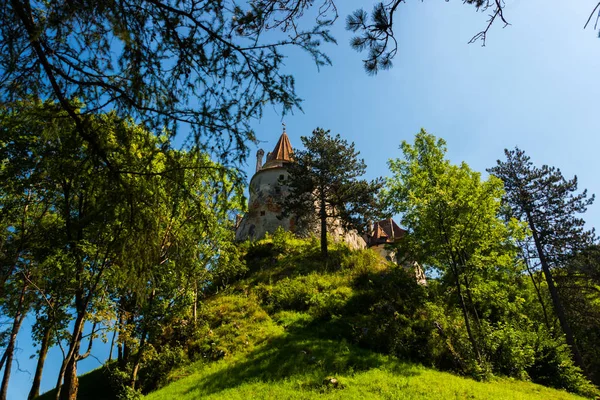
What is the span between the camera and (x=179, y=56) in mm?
4191

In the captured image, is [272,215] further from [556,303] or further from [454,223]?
[556,303]

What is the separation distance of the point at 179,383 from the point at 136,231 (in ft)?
32.4

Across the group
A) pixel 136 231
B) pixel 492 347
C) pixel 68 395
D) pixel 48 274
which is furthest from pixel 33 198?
pixel 492 347

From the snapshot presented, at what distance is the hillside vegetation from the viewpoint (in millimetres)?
10375

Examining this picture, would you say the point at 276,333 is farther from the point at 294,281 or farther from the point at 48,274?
the point at 48,274

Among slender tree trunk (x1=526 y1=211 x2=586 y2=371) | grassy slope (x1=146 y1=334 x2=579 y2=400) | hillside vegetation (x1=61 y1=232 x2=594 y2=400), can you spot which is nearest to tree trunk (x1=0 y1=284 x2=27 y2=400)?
hillside vegetation (x1=61 y1=232 x2=594 y2=400)

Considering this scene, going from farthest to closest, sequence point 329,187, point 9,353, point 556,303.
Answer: point 329,187
point 556,303
point 9,353

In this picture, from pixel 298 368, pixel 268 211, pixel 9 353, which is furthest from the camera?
pixel 268 211

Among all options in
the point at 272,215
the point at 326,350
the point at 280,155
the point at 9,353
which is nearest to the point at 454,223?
the point at 326,350

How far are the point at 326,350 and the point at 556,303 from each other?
14.1 metres

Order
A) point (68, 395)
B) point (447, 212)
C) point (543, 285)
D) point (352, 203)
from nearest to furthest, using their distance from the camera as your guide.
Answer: point (68, 395), point (447, 212), point (352, 203), point (543, 285)

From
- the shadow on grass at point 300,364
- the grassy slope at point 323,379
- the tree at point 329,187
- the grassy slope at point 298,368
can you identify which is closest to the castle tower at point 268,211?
the tree at point 329,187

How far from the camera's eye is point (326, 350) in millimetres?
12547

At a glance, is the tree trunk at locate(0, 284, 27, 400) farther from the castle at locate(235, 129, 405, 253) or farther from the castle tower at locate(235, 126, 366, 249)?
the castle tower at locate(235, 126, 366, 249)
